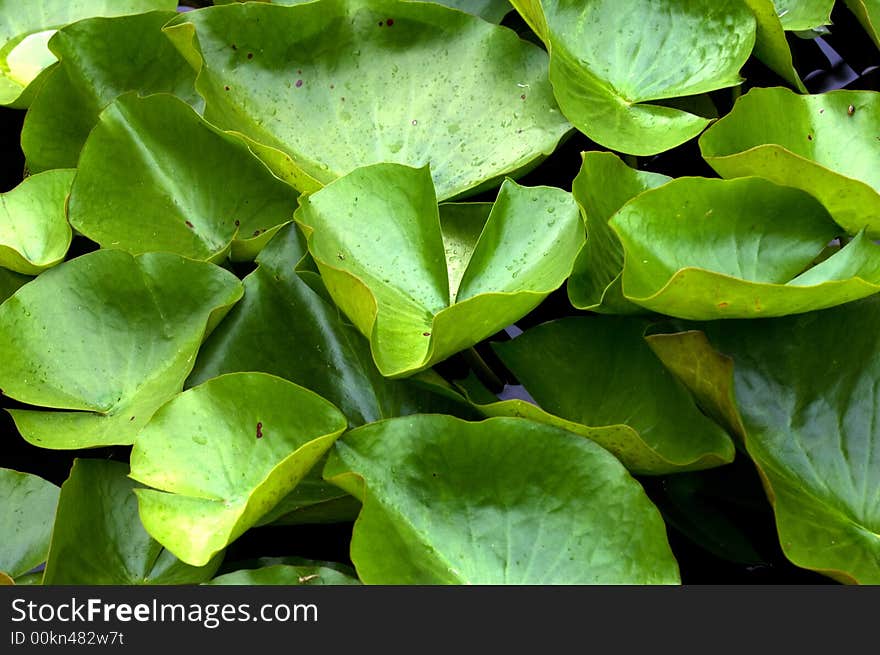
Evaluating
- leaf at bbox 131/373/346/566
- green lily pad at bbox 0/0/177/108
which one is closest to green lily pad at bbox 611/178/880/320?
leaf at bbox 131/373/346/566

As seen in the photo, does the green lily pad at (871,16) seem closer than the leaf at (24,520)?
No

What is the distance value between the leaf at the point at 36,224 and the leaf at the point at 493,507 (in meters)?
0.36

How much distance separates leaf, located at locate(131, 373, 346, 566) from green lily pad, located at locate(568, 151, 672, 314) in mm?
230

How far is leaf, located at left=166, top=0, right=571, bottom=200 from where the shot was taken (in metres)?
0.87

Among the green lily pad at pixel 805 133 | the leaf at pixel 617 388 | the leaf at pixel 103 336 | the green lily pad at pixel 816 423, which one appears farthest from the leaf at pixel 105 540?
the green lily pad at pixel 805 133

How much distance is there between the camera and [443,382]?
0.72m

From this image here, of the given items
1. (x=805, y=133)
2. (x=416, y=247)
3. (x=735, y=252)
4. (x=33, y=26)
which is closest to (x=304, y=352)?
(x=416, y=247)

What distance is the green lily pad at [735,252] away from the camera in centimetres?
64

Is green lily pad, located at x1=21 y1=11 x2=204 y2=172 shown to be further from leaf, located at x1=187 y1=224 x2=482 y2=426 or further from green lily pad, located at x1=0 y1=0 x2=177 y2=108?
leaf, located at x1=187 y1=224 x2=482 y2=426

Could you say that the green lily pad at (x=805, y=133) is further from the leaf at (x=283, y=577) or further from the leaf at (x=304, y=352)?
the leaf at (x=283, y=577)

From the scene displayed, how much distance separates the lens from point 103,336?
78cm

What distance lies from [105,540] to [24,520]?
8cm
